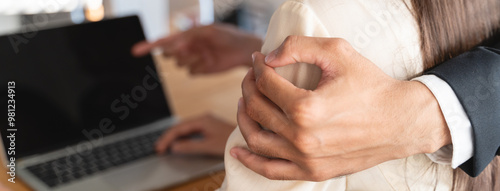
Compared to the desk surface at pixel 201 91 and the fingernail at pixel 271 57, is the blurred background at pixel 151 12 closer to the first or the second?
the desk surface at pixel 201 91

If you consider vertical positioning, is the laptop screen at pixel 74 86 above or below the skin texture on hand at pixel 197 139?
above

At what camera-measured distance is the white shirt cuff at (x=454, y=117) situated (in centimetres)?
48

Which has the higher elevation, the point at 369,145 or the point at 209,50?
the point at 369,145

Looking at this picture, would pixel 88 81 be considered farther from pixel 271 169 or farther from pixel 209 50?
pixel 271 169

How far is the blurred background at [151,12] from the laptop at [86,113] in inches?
40.5

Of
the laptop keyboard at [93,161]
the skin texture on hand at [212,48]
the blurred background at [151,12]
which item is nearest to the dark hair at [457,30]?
the laptop keyboard at [93,161]

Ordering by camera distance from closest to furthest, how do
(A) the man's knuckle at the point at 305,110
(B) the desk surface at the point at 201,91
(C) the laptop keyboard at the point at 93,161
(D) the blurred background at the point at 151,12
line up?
1. (A) the man's knuckle at the point at 305,110
2. (C) the laptop keyboard at the point at 93,161
3. (B) the desk surface at the point at 201,91
4. (D) the blurred background at the point at 151,12

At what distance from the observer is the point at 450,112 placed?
0.48 m

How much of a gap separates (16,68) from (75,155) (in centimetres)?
22

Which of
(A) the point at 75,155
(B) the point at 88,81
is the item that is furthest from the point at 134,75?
(A) the point at 75,155

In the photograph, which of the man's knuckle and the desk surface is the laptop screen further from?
the man's knuckle

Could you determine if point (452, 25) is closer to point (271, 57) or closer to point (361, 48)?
point (361, 48)

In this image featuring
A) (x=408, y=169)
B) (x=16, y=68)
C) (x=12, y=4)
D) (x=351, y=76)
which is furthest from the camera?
(x=12, y=4)

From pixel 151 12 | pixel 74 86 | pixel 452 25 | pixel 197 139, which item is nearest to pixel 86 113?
pixel 74 86
